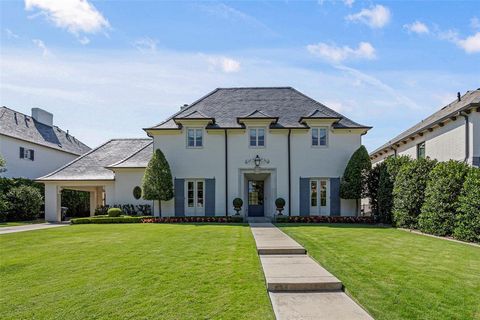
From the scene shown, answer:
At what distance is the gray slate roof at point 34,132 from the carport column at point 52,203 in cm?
616

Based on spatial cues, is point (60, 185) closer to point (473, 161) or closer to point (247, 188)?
point (247, 188)

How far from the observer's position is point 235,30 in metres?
11.1

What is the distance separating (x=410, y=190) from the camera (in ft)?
46.3

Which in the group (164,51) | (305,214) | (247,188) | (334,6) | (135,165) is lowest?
(305,214)

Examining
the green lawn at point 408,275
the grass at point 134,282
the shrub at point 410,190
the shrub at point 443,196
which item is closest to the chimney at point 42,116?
the grass at point 134,282

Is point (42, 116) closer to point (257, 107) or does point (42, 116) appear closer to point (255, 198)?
point (257, 107)

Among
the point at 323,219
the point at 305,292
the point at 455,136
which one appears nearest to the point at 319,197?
the point at 323,219

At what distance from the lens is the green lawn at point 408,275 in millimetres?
4457

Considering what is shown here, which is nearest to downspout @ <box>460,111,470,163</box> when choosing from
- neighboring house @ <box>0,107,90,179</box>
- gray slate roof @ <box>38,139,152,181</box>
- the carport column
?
gray slate roof @ <box>38,139,152,181</box>

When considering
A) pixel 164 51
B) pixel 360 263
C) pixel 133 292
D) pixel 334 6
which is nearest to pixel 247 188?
pixel 164 51

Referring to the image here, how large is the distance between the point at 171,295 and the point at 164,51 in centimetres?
867

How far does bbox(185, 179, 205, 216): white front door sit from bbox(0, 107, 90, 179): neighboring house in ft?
48.1

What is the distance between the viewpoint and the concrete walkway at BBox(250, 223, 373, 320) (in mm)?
4426

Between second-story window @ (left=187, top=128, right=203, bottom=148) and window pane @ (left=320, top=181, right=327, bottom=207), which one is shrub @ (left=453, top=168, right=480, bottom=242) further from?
second-story window @ (left=187, top=128, right=203, bottom=148)
